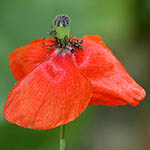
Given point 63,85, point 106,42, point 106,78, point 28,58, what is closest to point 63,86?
point 63,85

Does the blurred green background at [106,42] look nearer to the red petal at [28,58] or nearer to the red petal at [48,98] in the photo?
the red petal at [28,58]

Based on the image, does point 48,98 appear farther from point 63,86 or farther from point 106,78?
point 106,78

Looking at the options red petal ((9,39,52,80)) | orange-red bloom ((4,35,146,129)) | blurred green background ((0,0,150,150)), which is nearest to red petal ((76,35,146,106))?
orange-red bloom ((4,35,146,129))

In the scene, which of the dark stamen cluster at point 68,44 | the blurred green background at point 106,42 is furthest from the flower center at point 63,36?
the blurred green background at point 106,42

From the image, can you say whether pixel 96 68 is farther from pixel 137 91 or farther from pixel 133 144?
pixel 133 144

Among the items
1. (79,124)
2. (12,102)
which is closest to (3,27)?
(79,124)

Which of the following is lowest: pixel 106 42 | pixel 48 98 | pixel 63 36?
pixel 106 42
